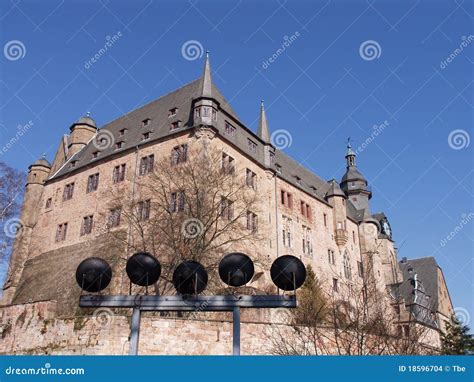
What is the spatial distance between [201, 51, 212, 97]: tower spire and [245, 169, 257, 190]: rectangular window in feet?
20.4

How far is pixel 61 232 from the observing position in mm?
35719

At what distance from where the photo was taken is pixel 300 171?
1898 inches

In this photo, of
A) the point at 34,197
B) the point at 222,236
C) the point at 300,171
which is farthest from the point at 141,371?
the point at 300,171

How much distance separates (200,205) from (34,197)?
74.8ft

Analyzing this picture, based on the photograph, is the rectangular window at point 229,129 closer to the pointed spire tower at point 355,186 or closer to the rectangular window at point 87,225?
the rectangular window at point 87,225

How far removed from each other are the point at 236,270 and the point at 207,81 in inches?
1081

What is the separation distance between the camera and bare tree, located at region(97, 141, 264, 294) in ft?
72.7

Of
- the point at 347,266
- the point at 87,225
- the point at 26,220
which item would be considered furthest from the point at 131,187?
the point at 347,266

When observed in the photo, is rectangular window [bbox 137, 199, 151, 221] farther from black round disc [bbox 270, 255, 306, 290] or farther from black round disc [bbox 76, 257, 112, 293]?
black round disc [bbox 270, 255, 306, 290]

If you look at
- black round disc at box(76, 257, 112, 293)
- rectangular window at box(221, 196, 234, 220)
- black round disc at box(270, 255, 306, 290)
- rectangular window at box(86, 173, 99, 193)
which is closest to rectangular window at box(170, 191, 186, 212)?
rectangular window at box(221, 196, 234, 220)

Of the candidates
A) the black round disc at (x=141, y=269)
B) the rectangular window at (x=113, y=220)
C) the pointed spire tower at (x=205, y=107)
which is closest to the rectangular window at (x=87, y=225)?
the rectangular window at (x=113, y=220)

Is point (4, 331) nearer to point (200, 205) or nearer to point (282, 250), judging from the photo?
point (200, 205)

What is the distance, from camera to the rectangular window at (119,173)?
3369cm

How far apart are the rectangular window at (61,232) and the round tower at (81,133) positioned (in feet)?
28.6
